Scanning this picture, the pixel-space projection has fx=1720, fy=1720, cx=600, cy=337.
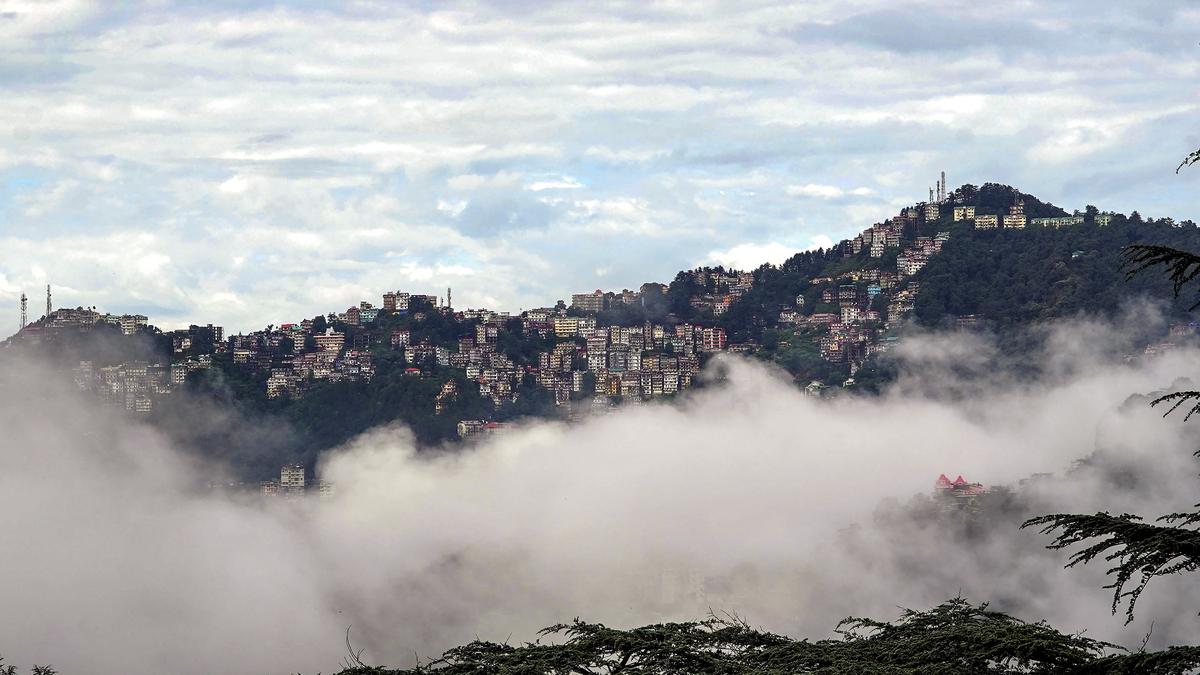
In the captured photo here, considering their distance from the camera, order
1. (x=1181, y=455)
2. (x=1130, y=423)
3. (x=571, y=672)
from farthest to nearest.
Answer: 1. (x=1130, y=423)
2. (x=1181, y=455)
3. (x=571, y=672)

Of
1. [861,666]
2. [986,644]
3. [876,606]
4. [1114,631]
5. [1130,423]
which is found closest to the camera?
[986,644]

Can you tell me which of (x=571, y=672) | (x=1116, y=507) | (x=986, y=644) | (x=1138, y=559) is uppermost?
(x=1138, y=559)

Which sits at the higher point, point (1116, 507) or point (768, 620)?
point (1116, 507)

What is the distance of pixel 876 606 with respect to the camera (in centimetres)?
18962

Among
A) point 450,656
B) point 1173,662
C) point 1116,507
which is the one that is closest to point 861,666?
point 450,656

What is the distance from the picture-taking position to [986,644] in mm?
23969

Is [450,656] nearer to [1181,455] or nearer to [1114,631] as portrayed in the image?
[1114,631]

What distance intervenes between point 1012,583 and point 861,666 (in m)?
145

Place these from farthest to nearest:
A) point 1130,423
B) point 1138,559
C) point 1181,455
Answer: point 1130,423, point 1181,455, point 1138,559

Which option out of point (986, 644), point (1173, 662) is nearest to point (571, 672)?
point (986, 644)

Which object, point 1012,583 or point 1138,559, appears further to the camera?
point 1012,583

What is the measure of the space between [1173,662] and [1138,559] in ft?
4.01

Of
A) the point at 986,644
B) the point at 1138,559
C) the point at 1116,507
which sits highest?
the point at 1138,559

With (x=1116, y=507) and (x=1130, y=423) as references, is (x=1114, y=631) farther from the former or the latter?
(x=1130, y=423)
